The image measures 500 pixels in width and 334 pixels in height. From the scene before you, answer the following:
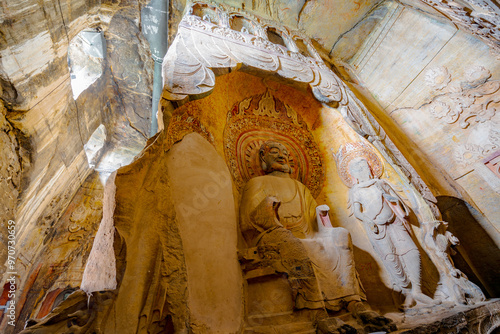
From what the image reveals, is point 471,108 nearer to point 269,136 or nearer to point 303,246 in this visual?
point 269,136

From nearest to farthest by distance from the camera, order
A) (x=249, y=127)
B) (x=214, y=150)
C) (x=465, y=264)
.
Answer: (x=214, y=150)
(x=465, y=264)
(x=249, y=127)

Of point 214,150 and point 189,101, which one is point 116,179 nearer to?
point 214,150

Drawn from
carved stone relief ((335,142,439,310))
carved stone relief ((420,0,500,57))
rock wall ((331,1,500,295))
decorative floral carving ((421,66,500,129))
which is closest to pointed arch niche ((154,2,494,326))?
carved stone relief ((335,142,439,310))

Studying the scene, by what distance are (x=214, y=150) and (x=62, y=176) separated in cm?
416

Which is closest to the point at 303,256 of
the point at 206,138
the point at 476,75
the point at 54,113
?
the point at 206,138

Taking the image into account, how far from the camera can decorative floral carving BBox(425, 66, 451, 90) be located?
4551 millimetres

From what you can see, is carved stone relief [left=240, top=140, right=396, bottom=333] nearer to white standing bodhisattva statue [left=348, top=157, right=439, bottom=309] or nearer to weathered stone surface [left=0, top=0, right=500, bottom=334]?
weathered stone surface [left=0, top=0, right=500, bottom=334]

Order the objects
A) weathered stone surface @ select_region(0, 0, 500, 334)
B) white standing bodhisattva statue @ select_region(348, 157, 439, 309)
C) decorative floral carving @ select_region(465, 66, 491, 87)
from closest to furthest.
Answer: weathered stone surface @ select_region(0, 0, 500, 334), white standing bodhisattva statue @ select_region(348, 157, 439, 309), decorative floral carving @ select_region(465, 66, 491, 87)

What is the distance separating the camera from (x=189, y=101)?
279 centimetres

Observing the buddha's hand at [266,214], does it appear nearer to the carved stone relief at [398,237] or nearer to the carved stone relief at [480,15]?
the carved stone relief at [398,237]

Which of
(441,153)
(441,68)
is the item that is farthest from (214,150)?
(441,68)

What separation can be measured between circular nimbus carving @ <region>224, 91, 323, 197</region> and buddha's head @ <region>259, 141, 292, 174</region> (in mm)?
123

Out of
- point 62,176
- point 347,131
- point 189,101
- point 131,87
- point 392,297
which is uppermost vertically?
point 189,101

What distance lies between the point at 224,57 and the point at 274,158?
168cm
